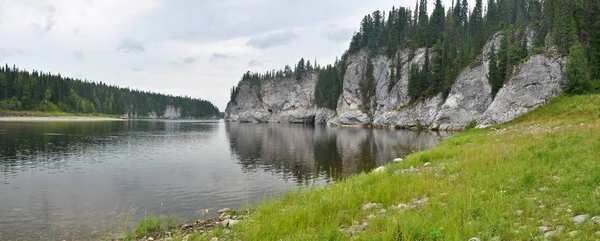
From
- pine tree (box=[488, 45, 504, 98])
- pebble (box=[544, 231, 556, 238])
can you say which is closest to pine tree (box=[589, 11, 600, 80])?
pine tree (box=[488, 45, 504, 98])

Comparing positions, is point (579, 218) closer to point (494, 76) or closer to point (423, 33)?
point (494, 76)

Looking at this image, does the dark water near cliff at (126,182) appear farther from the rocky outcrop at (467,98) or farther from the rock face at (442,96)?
the rocky outcrop at (467,98)

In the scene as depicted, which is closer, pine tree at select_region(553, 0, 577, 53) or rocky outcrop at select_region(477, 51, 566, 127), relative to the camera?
rocky outcrop at select_region(477, 51, 566, 127)

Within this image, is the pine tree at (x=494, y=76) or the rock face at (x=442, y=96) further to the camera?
the pine tree at (x=494, y=76)

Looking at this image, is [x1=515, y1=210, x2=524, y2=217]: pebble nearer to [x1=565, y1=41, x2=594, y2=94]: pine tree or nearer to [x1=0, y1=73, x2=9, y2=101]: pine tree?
[x1=565, y1=41, x2=594, y2=94]: pine tree

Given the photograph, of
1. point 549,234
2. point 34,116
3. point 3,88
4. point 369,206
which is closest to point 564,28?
point 369,206

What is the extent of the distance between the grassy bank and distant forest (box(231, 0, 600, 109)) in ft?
178

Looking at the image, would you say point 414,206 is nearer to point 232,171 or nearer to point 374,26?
point 232,171

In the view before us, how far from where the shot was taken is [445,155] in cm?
2311

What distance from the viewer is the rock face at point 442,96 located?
64.5m

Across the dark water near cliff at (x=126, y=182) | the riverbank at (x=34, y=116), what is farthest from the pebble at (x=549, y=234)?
the riverbank at (x=34, y=116)

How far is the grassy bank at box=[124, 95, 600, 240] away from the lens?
7.54m

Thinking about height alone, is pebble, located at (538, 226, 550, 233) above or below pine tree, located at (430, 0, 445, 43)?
below

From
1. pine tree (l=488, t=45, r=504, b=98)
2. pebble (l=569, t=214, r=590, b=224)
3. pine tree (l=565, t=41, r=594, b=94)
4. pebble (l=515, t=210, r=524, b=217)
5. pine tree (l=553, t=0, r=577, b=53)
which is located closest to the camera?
pebble (l=569, t=214, r=590, b=224)
